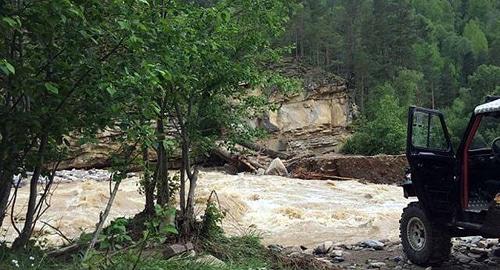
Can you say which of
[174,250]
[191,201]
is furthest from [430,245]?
[174,250]

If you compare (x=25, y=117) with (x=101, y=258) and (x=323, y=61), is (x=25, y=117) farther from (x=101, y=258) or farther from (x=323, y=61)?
(x=323, y=61)

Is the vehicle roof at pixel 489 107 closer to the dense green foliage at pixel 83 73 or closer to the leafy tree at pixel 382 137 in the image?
the dense green foliage at pixel 83 73

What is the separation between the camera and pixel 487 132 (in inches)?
284

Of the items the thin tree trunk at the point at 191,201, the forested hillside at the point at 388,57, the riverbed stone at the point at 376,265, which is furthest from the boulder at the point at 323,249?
the forested hillside at the point at 388,57

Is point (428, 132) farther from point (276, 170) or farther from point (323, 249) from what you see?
point (276, 170)

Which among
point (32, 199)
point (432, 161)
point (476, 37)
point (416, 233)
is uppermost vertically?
point (476, 37)

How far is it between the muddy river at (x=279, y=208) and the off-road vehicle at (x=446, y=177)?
2.91 m

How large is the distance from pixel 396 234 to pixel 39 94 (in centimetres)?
837

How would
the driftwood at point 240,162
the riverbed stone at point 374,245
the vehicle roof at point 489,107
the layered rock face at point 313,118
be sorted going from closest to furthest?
the vehicle roof at point 489,107
the riverbed stone at point 374,245
the driftwood at point 240,162
the layered rock face at point 313,118

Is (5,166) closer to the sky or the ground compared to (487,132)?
closer to the ground

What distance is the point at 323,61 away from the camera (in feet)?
193

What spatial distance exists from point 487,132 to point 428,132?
710mm

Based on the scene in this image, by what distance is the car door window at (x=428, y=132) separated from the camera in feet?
23.7

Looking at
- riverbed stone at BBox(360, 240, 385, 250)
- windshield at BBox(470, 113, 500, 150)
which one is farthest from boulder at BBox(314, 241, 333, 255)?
windshield at BBox(470, 113, 500, 150)
